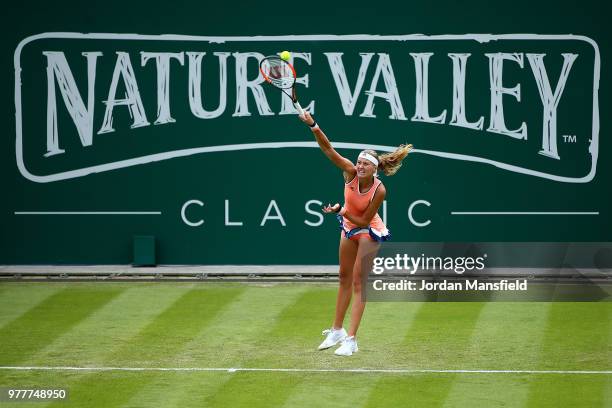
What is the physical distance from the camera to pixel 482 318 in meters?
13.4

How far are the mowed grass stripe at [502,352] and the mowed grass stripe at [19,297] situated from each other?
5.41 meters

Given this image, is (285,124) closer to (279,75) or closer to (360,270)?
(279,75)

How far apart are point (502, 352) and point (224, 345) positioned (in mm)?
2881

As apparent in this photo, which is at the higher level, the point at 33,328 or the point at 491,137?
the point at 491,137

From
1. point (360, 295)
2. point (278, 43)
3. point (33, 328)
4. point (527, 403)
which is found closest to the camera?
point (527, 403)

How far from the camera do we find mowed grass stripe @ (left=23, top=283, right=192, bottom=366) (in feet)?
37.2

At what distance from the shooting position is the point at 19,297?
14.6m

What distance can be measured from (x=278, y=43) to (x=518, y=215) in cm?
421

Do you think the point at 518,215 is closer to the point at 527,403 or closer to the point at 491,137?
the point at 491,137

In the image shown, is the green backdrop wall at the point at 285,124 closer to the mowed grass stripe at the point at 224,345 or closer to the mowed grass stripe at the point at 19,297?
the mowed grass stripe at the point at 19,297

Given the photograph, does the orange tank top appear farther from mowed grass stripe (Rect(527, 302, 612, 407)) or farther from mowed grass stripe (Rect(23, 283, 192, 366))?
mowed grass stripe (Rect(23, 283, 192, 366))

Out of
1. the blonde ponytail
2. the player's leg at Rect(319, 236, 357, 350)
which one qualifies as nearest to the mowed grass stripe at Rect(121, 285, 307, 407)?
the player's leg at Rect(319, 236, 357, 350)

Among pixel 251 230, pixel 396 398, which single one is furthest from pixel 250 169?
pixel 396 398

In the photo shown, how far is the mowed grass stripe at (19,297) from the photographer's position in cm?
1357
